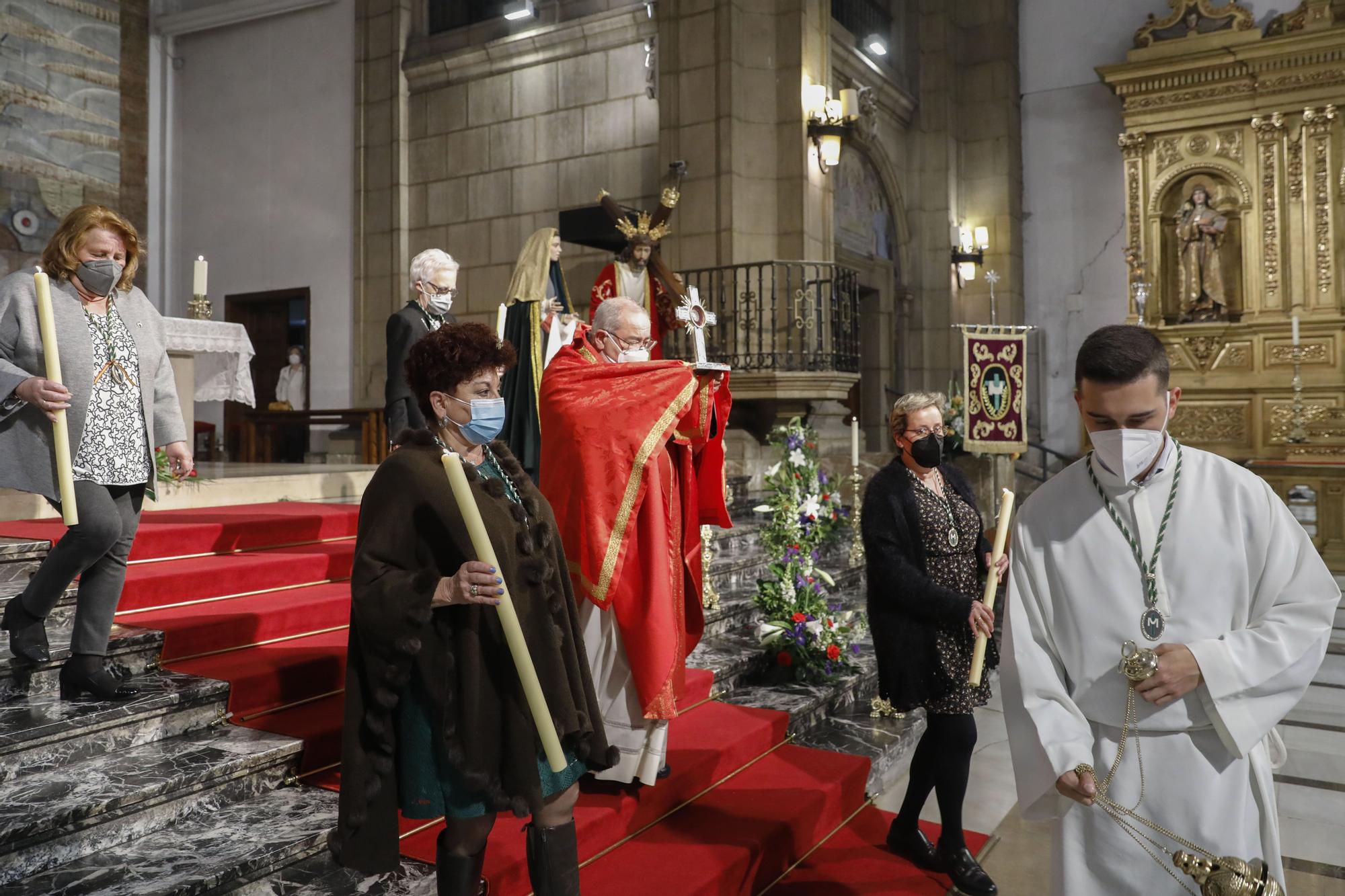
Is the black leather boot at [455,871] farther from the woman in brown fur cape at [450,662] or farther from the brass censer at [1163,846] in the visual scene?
the brass censer at [1163,846]

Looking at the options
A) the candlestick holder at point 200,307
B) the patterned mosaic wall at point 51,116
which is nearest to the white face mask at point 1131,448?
the candlestick holder at point 200,307

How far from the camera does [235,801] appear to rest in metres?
2.94

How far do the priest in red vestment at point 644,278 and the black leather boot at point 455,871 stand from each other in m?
4.82

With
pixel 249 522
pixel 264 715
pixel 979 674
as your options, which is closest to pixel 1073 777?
pixel 979 674

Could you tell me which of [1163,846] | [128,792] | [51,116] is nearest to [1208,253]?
[1163,846]

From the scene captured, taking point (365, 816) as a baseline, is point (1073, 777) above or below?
above

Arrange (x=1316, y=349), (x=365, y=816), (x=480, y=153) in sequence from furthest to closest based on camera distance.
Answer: (x=480, y=153)
(x=1316, y=349)
(x=365, y=816)

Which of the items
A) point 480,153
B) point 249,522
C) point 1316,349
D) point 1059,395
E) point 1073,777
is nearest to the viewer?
point 1073,777

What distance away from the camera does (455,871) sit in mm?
2191

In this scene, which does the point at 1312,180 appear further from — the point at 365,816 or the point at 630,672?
the point at 365,816

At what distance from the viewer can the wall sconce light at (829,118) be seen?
984 cm

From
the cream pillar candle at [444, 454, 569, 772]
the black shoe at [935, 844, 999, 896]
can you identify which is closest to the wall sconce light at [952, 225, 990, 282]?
the black shoe at [935, 844, 999, 896]

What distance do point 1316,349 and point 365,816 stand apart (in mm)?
11201

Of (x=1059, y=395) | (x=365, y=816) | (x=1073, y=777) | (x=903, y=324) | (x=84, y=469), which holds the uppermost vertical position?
(x=903, y=324)
